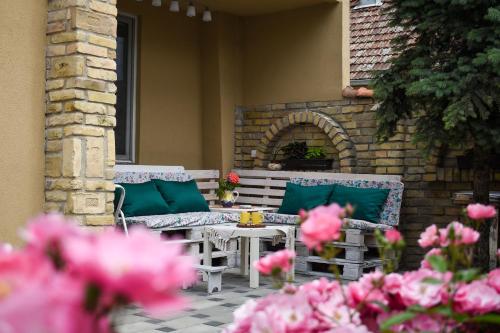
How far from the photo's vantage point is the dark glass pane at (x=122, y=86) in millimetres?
8031

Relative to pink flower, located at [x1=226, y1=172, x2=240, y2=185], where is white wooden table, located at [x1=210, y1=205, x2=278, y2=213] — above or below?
below

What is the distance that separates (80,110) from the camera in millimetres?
4605

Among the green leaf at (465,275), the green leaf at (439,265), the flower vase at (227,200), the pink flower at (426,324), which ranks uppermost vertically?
the green leaf at (439,265)

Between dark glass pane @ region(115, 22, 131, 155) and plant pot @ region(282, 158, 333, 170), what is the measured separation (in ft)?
6.42

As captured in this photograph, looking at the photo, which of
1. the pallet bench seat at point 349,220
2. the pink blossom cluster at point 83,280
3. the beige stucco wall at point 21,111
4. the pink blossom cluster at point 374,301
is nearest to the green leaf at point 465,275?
the pink blossom cluster at point 374,301

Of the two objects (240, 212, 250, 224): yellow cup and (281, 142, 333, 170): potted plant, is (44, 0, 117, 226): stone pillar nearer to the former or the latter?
(240, 212, 250, 224): yellow cup

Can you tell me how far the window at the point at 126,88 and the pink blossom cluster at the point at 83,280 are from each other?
755cm

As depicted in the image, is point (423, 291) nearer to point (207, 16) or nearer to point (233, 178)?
point (233, 178)

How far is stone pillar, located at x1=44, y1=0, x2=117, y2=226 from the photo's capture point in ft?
15.0

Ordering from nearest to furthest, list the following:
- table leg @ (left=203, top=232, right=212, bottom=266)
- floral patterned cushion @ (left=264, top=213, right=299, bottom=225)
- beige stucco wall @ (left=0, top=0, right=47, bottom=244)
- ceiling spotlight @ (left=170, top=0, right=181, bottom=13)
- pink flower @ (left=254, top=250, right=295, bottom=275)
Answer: pink flower @ (left=254, top=250, right=295, bottom=275), beige stucco wall @ (left=0, top=0, right=47, bottom=244), table leg @ (left=203, top=232, right=212, bottom=266), floral patterned cushion @ (left=264, top=213, right=299, bottom=225), ceiling spotlight @ (left=170, top=0, right=181, bottom=13)

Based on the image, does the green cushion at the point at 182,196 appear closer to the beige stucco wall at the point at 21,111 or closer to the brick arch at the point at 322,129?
the brick arch at the point at 322,129

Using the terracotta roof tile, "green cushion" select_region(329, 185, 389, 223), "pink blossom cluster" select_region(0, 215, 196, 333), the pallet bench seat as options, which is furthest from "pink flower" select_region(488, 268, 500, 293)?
the terracotta roof tile

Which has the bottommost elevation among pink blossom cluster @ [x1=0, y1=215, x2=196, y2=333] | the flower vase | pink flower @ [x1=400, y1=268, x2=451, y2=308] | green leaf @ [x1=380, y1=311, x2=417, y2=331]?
the flower vase

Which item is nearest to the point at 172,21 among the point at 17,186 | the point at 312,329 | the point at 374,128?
the point at 374,128
